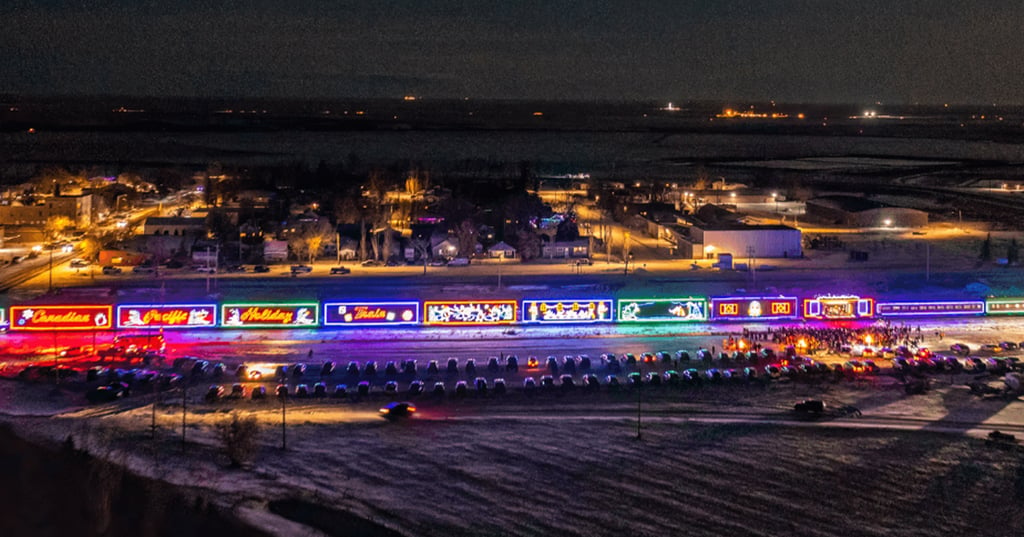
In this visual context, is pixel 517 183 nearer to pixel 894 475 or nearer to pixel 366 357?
pixel 366 357

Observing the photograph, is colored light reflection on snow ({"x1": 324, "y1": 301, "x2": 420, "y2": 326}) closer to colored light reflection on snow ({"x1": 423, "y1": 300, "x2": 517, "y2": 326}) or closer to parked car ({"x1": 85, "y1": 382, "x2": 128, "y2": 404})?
colored light reflection on snow ({"x1": 423, "y1": 300, "x2": 517, "y2": 326})

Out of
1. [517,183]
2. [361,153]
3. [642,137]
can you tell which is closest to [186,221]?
[517,183]

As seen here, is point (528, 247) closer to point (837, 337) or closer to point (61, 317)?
point (837, 337)

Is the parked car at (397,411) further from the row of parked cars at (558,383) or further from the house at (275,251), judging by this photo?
the house at (275,251)

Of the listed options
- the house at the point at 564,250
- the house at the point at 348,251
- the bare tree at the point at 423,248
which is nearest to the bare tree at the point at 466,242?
the bare tree at the point at 423,248

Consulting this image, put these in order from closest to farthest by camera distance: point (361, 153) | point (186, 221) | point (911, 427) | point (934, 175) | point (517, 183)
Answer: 1. point (911, 427)
2. point (186, 221)
3. point (517, 183)
4. point (934, 175)
5. point (361, 153)

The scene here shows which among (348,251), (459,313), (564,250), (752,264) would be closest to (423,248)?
(348,251)
